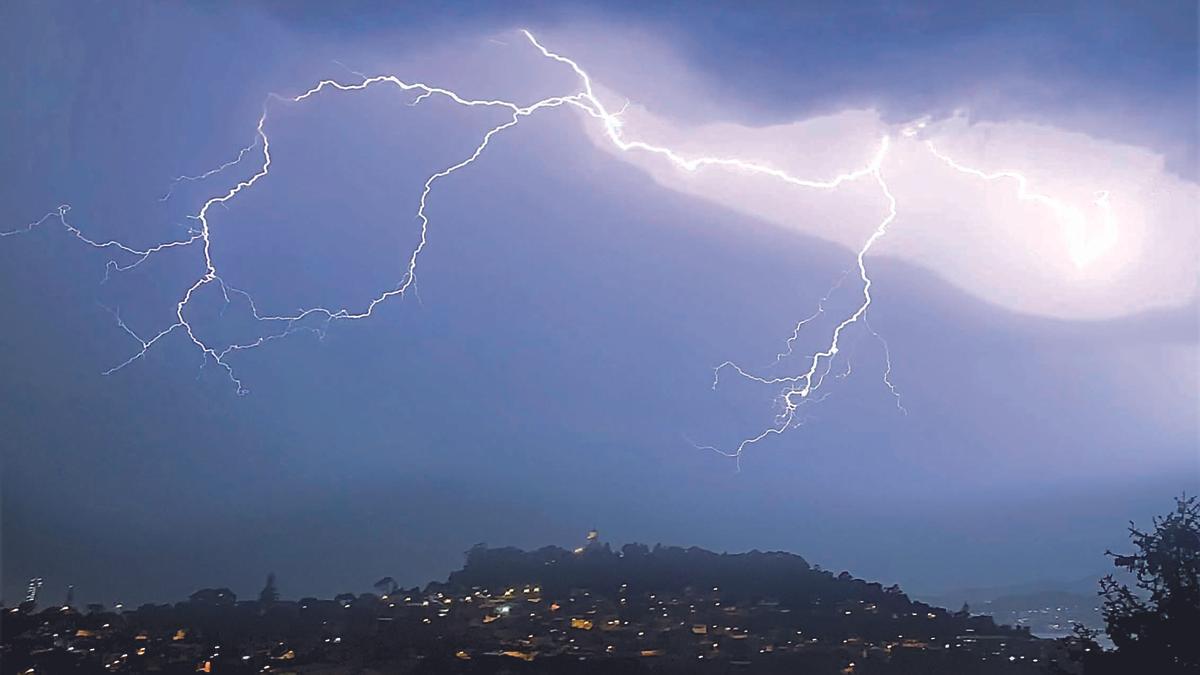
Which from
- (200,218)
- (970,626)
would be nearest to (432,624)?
(200,218)

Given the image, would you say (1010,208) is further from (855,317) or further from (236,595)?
(236,595)

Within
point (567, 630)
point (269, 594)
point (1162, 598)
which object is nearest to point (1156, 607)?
point (1162, 598)

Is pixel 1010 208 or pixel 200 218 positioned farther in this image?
pixel 200 218

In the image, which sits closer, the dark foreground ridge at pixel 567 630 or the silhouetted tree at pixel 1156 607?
the silhouetted tree at pixel 1156 607

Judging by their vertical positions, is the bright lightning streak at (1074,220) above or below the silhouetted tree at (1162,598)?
above

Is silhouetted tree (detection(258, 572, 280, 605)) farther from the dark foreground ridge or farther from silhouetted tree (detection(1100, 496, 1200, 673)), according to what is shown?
silhouetted tree (detection(1100, 496, 1200, 673))

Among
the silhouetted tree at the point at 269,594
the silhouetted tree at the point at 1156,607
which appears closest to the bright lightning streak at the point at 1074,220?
the silhouetted tree at the point at 1156,607

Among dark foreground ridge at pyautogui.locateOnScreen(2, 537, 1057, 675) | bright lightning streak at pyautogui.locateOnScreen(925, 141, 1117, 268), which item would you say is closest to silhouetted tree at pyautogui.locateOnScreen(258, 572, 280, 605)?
dark foreground ridge at pyautogui.locateOnScreen(2, 537, 1057, 675)

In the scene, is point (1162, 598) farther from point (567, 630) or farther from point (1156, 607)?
point (567, 630)

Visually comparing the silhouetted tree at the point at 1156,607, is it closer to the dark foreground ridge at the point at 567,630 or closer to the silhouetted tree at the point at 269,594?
the dark foreground ridge at the point at 567,630
